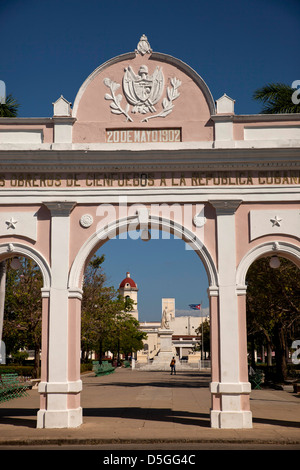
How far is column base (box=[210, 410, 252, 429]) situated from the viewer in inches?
448

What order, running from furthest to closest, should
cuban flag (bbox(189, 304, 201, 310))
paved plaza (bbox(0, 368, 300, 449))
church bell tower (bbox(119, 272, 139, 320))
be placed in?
church bell tower (bbox(119, 272, 139, 320)) < cuban flag (bbox(189, 304, 201, 310)) < paved plaza (bbox(0, 368, 300, 449))

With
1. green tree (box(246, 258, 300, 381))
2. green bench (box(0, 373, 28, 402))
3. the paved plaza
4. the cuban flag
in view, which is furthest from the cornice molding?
the cuban flag

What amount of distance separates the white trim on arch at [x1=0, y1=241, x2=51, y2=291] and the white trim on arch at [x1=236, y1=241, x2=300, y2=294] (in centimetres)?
429

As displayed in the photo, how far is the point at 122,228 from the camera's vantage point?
12.6 metres

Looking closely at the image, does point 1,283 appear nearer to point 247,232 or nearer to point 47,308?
point 47,308

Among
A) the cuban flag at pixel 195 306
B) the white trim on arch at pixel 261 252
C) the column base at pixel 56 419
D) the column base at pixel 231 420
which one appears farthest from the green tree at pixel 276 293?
the cuban flag at pixel 195 306

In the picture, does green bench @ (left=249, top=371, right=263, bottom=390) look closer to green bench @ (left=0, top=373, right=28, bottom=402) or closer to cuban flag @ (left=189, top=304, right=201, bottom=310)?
green bench @ (left=0, top=373, right=28, bottom=402)

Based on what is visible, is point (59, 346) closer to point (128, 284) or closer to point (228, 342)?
point (228, 342)

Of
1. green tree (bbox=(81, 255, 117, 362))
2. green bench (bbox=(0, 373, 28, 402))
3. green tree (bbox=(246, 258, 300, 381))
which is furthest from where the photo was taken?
green tree (bbox=(81, 255, 117, 362))

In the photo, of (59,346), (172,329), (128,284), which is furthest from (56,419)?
(128,284)

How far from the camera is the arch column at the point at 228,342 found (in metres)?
11.5

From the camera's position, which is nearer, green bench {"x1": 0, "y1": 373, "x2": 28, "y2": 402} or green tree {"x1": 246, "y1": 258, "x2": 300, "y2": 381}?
green bench {"x1": 0, "y1": 373, "x2": 28, "y2": 402}

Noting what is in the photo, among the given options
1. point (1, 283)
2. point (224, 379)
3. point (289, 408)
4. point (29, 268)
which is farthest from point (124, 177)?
point (29, 268)

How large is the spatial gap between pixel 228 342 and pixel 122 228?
11.5 feet
